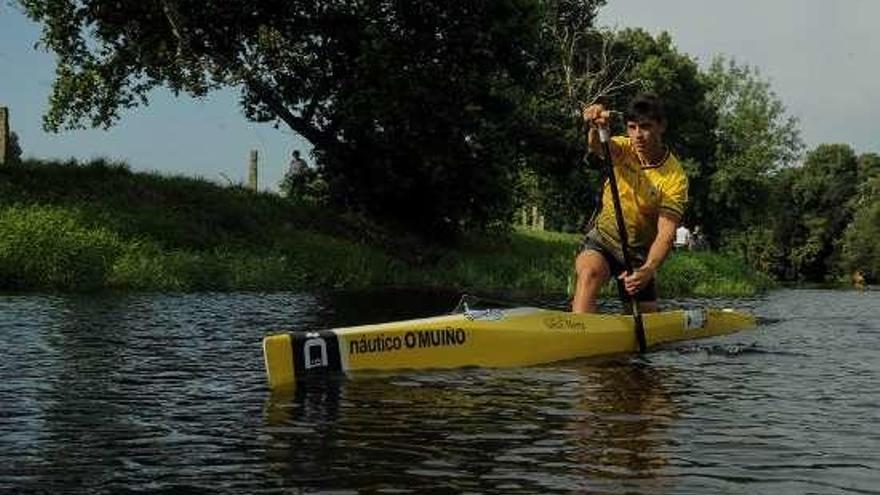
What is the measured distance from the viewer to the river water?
5891mm

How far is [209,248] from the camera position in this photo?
1112 inches

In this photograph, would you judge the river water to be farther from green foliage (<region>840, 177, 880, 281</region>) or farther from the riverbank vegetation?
green foliage (<region>840, 177, 880, 281</region>)

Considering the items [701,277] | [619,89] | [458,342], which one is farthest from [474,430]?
[619,89]

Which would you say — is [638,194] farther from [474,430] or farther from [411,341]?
[474,430]

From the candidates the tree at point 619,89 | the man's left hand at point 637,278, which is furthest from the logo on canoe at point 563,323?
the tree at point 619,89

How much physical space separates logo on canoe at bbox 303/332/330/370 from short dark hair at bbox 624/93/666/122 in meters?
4.60

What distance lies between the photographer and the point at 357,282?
2897cm

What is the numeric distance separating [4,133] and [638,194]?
27280mm

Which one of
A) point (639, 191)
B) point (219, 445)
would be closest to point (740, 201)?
point (639, 191)

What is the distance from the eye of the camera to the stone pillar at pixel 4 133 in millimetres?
32531

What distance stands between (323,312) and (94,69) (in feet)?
67.5

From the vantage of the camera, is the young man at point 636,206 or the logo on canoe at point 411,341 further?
the young man at point 636,206

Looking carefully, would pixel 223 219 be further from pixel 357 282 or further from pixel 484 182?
pixel 484 182

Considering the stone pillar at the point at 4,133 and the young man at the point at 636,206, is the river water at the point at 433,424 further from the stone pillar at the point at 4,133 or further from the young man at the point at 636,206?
the stone pillar at the point at 4,133
